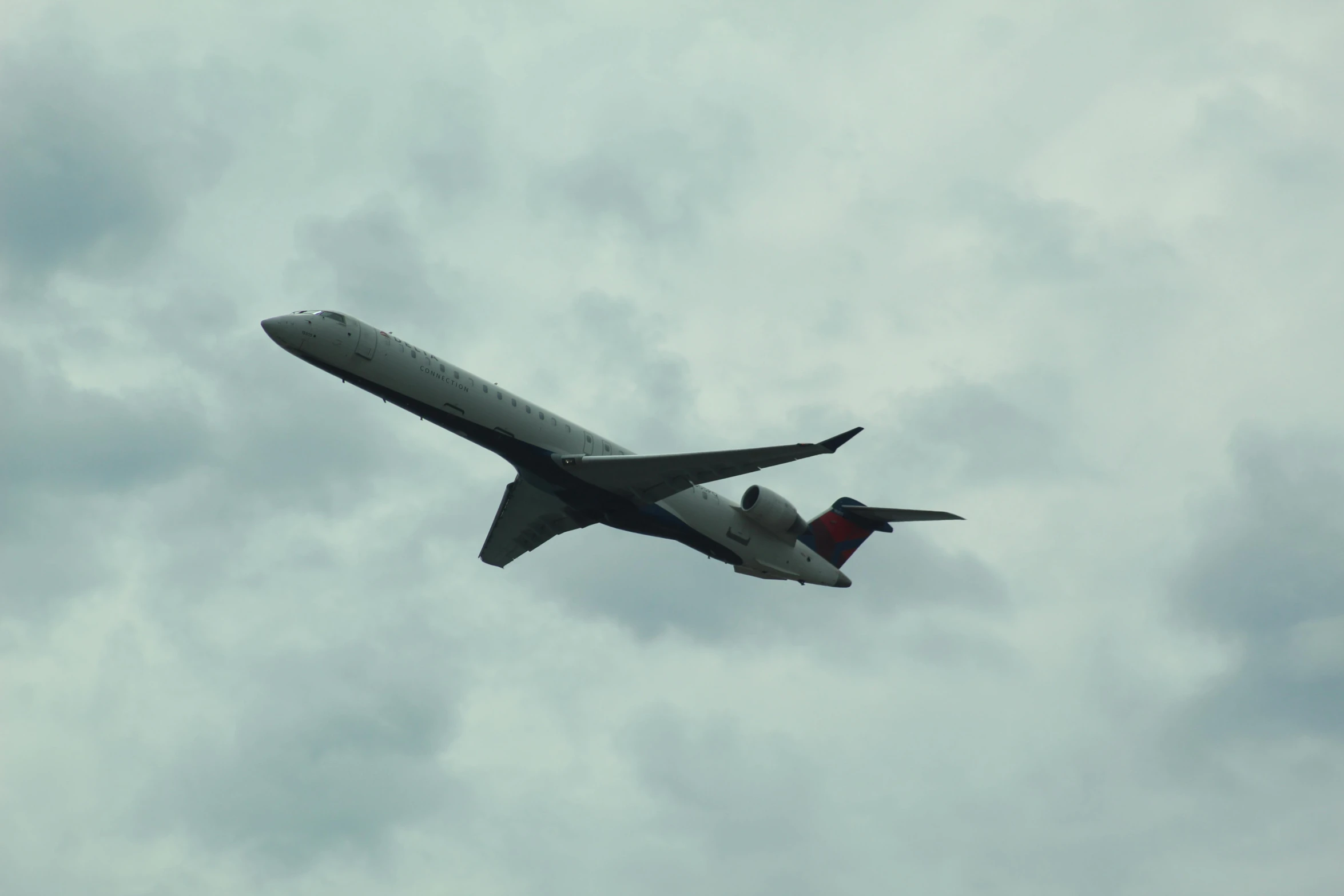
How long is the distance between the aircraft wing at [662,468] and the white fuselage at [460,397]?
3.38ft

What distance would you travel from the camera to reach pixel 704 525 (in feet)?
150

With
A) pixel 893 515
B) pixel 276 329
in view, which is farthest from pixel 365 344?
pixel 893 515

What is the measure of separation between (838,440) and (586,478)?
9.77 m

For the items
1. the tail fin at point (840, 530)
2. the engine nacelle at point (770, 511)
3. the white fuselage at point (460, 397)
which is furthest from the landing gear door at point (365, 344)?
the tail fin at point (840, 530)

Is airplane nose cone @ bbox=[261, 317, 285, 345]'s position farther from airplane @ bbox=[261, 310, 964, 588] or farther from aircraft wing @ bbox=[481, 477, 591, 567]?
aircraft wing @ bbox=[481, 477, 591, 567]

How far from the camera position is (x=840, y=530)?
50719 mm

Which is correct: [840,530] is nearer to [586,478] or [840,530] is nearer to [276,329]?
[586,478]

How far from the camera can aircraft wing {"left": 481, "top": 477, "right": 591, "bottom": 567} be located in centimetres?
4903

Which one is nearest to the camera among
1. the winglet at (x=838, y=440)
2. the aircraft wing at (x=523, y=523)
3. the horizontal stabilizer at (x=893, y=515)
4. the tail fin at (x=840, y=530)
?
the winglet at (x=838, y=440)

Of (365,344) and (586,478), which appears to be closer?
(365,344)

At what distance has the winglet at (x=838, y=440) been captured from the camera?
116 feet

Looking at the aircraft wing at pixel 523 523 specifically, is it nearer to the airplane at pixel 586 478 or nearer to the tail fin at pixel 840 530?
the airplane at pixel 586 478

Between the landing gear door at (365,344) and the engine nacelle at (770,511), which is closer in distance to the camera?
the landing gear door at (365,344)

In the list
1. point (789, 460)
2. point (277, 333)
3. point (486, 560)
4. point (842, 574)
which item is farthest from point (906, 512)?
point (277, 333)
